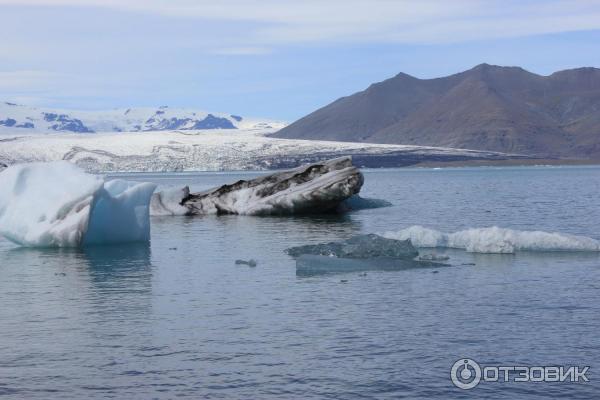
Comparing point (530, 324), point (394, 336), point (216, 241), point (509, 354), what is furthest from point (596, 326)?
point (216, 241)

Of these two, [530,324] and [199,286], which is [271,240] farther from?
[530,324]

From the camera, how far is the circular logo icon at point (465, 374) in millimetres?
11594

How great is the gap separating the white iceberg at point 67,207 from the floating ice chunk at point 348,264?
9.15 metres

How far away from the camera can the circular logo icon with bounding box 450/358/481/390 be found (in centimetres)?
1159

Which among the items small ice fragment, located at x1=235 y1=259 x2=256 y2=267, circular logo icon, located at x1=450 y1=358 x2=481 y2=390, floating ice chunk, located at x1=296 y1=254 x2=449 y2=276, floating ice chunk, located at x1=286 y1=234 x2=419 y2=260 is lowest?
circular logo icon, located at x1=450 y1=358 x2=481 y2=390

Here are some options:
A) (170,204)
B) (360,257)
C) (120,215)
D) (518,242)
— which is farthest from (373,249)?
(170,204)

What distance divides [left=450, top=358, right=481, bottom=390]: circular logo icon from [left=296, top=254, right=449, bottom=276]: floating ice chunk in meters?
9.05

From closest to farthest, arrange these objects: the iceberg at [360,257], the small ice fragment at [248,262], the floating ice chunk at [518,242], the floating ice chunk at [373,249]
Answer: the iceberg at [360,257] → the floating ice chunk at [373,249] → the small ice fragment at [248,262] → the floating ice chunk at [518,242]

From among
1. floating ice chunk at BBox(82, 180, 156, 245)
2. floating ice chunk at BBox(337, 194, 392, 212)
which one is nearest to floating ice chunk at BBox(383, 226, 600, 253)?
floating ice chunk at BBox(82, 180, 156, 245)

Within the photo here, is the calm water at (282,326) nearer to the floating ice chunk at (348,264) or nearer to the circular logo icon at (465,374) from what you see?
the circular logo icon at (465,374)

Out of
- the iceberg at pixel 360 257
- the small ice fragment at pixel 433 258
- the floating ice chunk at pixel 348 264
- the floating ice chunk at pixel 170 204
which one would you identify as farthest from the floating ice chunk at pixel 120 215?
the floating ice chunk at pixel 170 204

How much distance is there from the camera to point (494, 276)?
20172 mm

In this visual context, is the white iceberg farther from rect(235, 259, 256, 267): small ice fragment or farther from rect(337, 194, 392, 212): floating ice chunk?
rect(337, 194, 392, 212): floating ice chunk

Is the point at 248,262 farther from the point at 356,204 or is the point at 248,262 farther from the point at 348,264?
the point at 356,204
